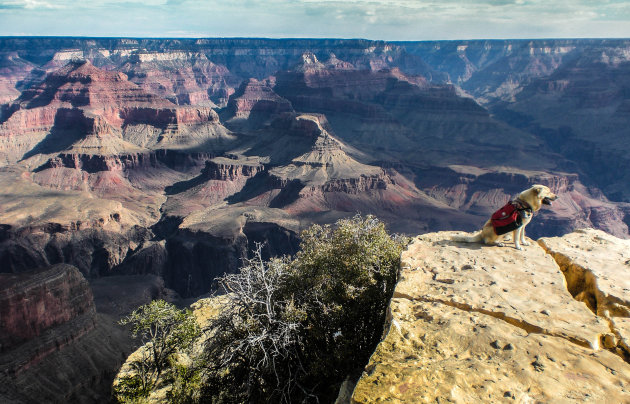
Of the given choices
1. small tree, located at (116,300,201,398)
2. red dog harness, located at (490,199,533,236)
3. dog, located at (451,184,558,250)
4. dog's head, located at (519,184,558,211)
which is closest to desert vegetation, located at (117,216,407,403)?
dog, located at (451,184,558,250)

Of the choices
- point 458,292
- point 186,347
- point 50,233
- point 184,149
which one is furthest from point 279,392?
point 184,149

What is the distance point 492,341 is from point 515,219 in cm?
612

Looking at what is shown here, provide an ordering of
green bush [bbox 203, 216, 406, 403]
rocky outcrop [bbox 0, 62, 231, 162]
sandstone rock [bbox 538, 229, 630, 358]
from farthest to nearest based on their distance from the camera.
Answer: rocky outcrop [bbox 0, 62, 231, 162]
green bush [bbox 203, 216, 406, 403]
sandstone rock [bbox 538, 229, 630, 358]

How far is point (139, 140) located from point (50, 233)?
221 ft

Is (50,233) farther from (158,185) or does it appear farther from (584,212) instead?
(584,212)

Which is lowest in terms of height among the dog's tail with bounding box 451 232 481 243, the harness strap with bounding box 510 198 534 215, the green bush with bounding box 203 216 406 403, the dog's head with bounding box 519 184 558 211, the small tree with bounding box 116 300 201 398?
the small tree with bounding box 116 300 201 398

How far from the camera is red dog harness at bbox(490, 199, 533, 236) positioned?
511 inches

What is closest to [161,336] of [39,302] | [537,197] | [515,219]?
[515,219]

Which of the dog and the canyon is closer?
the dog

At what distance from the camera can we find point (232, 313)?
40.7 feet

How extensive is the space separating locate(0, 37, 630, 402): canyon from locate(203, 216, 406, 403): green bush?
429 centimetres

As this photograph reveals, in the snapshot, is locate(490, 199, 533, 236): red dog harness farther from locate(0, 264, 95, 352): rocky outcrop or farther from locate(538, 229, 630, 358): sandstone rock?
locate(0, 264, 95, 352): rocky outcrop

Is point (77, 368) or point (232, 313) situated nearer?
point (232, 313)

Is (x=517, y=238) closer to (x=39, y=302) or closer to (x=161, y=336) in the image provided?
(x=161, y=336)
